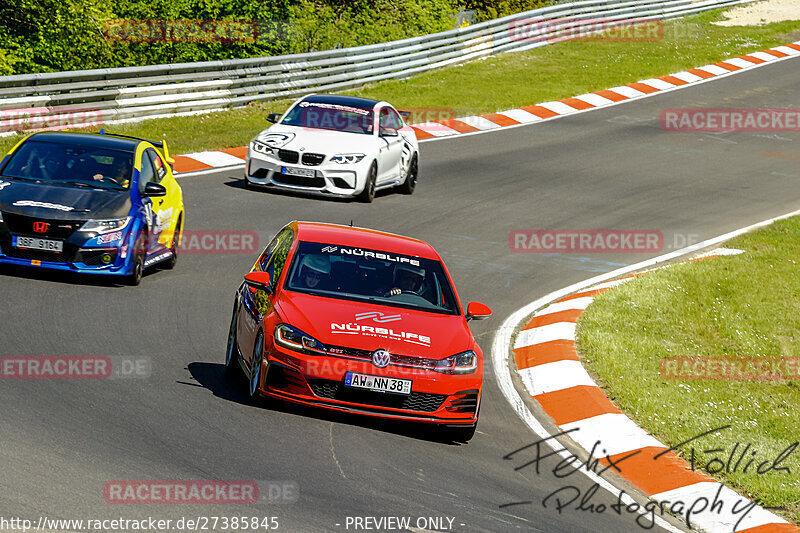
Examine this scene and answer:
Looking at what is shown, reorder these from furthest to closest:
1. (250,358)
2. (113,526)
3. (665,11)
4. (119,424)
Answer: (665,11) → (250,358) → (119,424) → (113,526)

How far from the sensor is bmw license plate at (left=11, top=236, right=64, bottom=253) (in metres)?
12.6

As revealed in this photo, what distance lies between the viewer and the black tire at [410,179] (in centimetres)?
2020

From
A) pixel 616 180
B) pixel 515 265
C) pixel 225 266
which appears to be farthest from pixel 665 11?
pixel 225 266

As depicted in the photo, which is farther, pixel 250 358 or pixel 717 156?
pixel 717 156

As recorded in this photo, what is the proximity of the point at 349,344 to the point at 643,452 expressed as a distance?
8.63 ft

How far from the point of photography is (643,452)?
966 cm

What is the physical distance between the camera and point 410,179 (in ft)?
66.7

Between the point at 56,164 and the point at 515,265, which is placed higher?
the point at 56,164

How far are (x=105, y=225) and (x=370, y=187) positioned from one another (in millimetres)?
6970

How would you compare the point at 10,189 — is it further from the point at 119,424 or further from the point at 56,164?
the point at 119,424

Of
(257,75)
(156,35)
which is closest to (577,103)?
(257,75)
